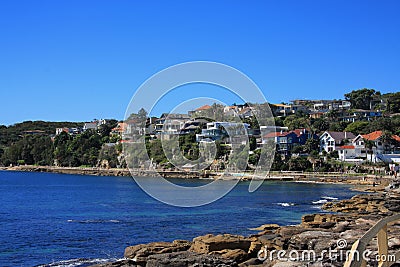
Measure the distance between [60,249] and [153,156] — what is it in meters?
74.3

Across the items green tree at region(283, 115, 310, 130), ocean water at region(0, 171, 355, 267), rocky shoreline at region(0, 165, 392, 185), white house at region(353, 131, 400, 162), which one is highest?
green tree at region(283, 115, 310, 130)

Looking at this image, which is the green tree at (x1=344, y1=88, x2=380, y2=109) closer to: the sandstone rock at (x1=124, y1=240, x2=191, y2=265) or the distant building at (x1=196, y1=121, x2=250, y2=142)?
the distant building at (x1=196, y1=121, x2=250, y2=142)

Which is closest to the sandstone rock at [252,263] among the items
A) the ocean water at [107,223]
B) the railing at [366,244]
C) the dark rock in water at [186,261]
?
the dark rock in water at [186,261]

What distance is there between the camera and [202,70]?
813 inches

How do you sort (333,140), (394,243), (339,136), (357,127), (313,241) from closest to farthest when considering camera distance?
(394,243)
(313,241)
(333,140)
(339,136)
(357,127)

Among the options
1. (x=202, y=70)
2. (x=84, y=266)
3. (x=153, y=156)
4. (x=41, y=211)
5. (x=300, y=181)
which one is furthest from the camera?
(x=153, y=156)

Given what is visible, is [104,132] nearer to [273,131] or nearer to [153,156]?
[153,156]

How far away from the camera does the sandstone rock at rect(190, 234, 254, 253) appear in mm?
17328

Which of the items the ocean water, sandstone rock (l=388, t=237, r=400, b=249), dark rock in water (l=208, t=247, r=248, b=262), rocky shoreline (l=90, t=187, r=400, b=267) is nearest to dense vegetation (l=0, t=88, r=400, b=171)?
the ocean water

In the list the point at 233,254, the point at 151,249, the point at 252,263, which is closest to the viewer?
the point at 252,263

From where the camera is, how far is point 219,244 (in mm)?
17453

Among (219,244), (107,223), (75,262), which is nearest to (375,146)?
(107,223)

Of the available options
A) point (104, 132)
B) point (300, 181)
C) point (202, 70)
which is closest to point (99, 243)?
point (202, 70)

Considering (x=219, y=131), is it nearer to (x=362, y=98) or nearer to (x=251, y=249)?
(x=362, y=98)
